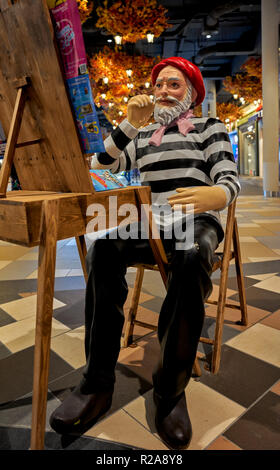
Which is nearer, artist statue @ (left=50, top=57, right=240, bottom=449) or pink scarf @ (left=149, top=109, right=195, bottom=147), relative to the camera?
artist statue @ (left=50, top=57, right=240, bottom=449)

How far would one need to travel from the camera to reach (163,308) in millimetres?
1273

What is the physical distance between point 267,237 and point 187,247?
363 centimetres

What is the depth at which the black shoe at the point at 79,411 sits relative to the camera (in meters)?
1.23

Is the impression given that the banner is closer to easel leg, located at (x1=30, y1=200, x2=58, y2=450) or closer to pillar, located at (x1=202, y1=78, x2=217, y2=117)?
easel leg, located at (x1=30, y1=200, x2=58, y2=450)

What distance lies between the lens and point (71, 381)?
5.23ft

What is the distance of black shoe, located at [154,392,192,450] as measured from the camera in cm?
116

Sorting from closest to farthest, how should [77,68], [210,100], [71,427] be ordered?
1. [77,68]
2. [71,427]
3. [210,100]

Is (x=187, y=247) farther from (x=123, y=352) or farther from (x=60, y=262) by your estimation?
(x=60, y=262)

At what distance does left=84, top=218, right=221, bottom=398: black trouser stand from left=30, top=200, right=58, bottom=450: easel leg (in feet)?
0.91

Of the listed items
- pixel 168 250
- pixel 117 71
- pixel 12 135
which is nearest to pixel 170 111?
pixel 168 250

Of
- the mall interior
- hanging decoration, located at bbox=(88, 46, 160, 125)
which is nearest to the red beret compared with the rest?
the mall interior

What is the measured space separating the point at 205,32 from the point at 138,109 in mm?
9849

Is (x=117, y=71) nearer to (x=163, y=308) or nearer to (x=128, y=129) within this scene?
(x=128, y=129)
